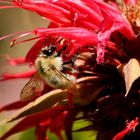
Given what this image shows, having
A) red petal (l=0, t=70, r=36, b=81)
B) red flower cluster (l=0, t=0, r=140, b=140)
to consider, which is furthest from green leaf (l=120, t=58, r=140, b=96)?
red petal (l=0, t=70, r=36, b=81)

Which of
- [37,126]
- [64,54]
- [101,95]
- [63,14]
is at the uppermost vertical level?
[63,14]

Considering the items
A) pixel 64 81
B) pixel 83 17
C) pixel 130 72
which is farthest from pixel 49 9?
pixel 130 72

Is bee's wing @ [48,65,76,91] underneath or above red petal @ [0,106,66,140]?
above

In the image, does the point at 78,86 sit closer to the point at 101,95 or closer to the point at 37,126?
the point at 101,95

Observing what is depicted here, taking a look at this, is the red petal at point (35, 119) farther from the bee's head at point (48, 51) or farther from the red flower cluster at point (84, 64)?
the bee's head at point (48, 51)

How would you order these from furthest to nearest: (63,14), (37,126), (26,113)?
(37,126) → (63,14) → (26,113)

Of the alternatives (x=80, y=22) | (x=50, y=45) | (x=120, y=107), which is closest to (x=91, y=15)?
(x=80, y=22)

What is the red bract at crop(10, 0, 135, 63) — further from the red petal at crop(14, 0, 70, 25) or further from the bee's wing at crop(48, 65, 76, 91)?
the bee's wing at crop(48, 65, 76, 91)
